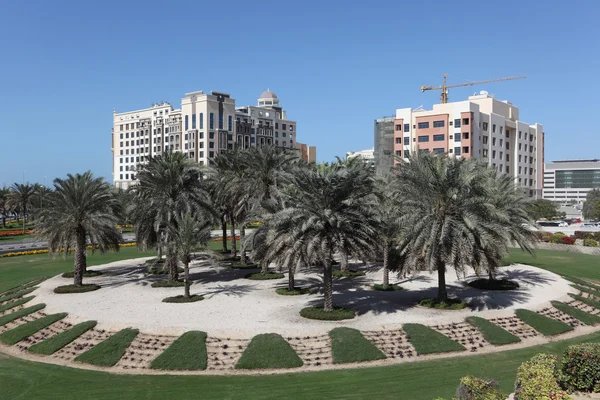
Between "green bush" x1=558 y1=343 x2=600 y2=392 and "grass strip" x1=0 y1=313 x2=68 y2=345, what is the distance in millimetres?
25038

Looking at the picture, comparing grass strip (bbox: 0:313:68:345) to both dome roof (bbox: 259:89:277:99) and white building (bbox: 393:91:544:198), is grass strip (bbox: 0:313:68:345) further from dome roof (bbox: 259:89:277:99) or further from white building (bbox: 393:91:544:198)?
dome roof (bbox: 259:89:277:99)

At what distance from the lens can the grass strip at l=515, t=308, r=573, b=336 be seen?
26.5 m

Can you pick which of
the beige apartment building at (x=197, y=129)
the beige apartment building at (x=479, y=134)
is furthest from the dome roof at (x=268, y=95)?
the beige apartment building at (x=479, y=134)

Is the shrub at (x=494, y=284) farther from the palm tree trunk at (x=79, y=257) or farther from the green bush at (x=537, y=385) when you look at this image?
the palm tree trunk at (x=79, y=257)

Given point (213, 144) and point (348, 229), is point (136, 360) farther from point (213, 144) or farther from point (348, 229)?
point (213, 144)

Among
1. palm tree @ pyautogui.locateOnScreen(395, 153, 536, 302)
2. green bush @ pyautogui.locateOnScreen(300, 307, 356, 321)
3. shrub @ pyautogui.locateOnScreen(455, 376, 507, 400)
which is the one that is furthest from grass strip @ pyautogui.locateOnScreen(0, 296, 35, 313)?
shrub @ pyautogui.locateOnScreen(455, 376, 507, 400)

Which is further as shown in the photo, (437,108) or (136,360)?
(437,108)

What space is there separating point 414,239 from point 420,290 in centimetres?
871

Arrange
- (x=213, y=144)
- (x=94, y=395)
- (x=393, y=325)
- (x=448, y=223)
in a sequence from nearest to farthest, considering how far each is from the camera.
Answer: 1. (x=94, y=395)
2. (x=393, y=325)
3. (x=448, y=223)
4. (x=213, y=144)

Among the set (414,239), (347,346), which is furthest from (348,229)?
(347,346)

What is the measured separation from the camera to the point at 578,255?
59031mm

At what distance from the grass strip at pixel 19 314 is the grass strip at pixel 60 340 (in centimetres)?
558

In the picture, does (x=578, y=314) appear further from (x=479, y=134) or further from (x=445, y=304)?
(x=479, y=134)

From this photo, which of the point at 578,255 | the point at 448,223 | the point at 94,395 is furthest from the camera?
the point at 578,255
